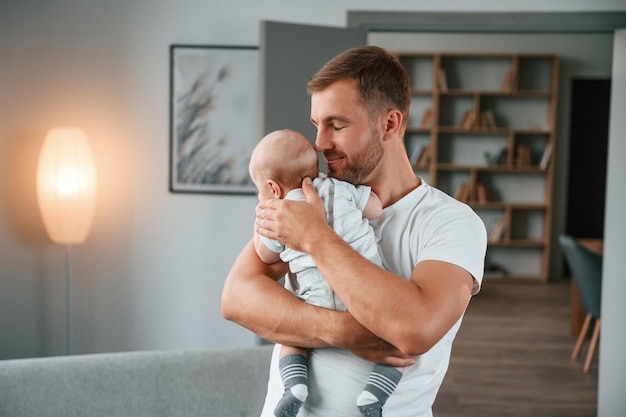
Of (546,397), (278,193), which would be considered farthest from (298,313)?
(546,397)

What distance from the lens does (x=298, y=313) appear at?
4.73 ft

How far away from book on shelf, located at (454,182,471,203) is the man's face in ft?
22.9

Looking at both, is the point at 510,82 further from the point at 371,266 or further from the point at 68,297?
the point at 371,266

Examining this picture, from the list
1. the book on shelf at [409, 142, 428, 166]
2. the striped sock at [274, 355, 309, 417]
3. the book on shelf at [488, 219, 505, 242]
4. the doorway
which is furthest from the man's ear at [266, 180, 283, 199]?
the doorway

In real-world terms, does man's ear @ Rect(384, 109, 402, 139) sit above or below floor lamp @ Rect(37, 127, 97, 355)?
above

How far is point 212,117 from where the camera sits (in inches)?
153

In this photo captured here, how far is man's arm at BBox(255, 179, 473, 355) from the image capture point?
125 cm

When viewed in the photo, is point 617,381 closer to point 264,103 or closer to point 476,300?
point 264,103

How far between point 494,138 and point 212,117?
522 centimetres

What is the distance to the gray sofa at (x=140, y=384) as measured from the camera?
6.98ft

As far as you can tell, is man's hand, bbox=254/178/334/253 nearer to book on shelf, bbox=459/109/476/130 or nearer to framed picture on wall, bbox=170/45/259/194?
framed picture on wall, bbox=170/45/259/194

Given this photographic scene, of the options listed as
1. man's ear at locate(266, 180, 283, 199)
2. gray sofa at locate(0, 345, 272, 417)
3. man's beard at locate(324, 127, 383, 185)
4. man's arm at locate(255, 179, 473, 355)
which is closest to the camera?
man's arm at locate(255, 179, 473, 355)

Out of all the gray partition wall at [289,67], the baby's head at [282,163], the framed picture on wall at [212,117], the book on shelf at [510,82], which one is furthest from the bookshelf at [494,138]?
the baby's head at [282,163]

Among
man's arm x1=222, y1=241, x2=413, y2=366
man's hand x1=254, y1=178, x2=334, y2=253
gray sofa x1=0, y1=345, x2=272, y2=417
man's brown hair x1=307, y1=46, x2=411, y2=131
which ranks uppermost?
man's brown hair x1=307, y1=46, x2=411, y2=131
